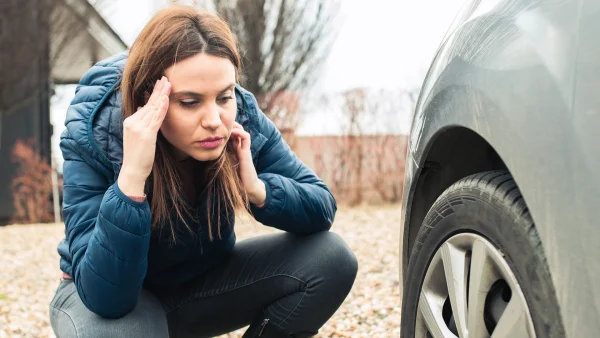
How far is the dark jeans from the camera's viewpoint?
2.44 meters

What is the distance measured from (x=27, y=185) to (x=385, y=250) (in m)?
7.02

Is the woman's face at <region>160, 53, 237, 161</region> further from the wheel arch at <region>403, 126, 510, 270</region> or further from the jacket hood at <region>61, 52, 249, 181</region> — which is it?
the wheel arch at <region>403, 126, 510, 270</region>

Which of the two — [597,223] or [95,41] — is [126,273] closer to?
[597,223]

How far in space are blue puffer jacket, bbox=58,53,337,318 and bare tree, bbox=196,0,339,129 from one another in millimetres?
10207

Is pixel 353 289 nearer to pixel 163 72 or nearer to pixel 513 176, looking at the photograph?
pixel 163 72

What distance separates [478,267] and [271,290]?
3.89 feet

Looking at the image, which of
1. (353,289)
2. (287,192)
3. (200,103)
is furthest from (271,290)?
(353,289)

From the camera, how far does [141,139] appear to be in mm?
1932

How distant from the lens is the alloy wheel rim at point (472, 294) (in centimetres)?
129

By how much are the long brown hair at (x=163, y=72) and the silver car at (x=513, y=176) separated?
63 cm

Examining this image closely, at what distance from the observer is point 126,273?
1967 mm

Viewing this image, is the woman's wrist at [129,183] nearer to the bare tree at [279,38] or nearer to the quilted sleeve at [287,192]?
the quilted sleeve at [287,192]

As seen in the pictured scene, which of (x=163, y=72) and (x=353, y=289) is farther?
(x=353, y=289)

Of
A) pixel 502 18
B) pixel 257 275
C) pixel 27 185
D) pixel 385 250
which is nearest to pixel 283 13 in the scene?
pixel 27 185
